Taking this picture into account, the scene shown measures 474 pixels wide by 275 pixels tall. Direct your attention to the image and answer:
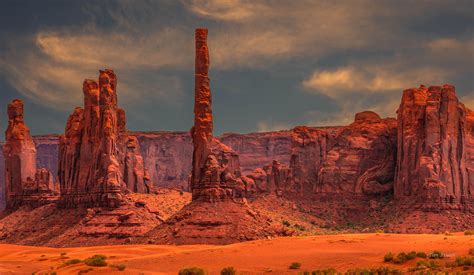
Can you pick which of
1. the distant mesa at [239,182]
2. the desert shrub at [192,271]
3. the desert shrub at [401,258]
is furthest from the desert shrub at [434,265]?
the distant mesa at [239,182]

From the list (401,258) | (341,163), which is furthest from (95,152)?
(401,258)

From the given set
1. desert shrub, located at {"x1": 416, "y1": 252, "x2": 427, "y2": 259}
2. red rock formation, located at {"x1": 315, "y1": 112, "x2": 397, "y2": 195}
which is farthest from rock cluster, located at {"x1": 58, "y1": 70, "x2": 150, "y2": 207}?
desert shrub, located at {"x1": 416, "y1": 252, "x2": 427, "y2": 259}

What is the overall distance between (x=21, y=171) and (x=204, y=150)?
4365cm

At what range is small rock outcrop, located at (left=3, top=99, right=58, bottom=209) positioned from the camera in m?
106

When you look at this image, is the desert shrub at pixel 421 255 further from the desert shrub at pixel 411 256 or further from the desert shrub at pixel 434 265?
the desert shrub at pixel 434 265

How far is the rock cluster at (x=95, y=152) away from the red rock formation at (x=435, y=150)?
31.6m

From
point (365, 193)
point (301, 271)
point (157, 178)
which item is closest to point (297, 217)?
point (365, 193)

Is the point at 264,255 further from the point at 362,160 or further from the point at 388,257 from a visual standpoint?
the point at 362,160

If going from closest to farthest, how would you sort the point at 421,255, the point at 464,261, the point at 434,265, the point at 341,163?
1. the point at 464,261
2. the point at 434,265
3. the point at 421,255
4. the point at 341,163

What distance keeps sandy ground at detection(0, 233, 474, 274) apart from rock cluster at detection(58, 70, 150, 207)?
18.2 metres

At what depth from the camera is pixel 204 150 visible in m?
74.6

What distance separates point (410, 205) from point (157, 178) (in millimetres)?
94154

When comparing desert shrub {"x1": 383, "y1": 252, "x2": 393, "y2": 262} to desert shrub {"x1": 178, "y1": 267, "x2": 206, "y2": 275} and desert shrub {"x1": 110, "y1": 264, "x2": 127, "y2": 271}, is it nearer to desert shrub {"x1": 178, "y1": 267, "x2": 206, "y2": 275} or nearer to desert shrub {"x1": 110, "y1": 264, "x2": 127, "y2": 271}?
desert shrub {"x1": 178, "y1": 267, "x2": 206, "y2": 275}

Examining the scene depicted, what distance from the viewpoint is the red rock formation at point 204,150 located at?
7212cm
